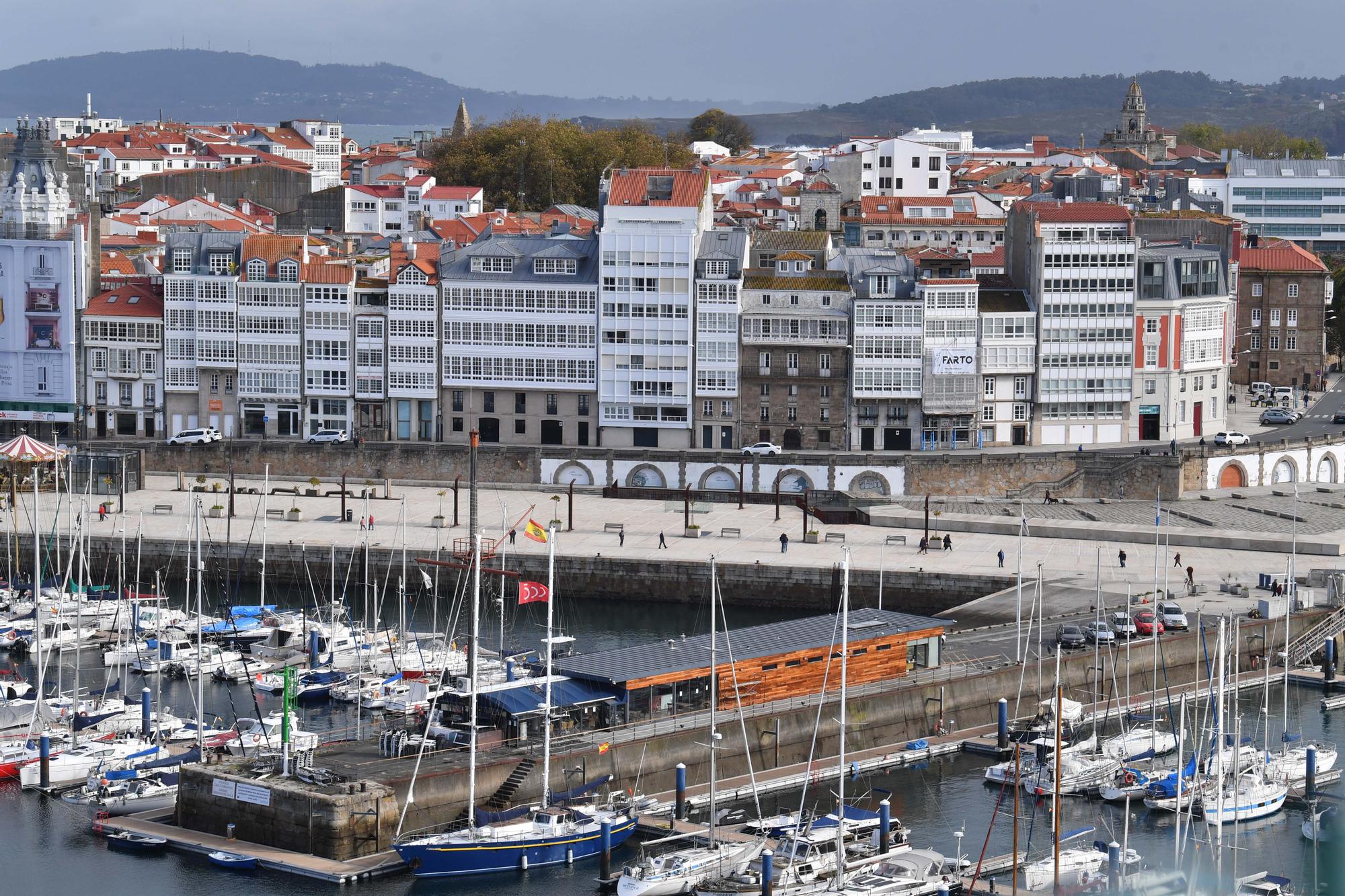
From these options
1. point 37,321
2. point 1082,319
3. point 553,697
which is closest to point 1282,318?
point 1082,319

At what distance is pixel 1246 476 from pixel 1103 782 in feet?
131

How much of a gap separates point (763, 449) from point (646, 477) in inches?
169

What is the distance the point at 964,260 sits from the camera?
96.8 meters

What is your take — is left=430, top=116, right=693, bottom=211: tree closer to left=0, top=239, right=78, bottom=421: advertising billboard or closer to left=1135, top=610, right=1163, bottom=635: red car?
left=0, top=239, right=78, bottom=421: advertising billboard

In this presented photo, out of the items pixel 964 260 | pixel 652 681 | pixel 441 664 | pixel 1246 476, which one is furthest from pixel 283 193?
pixel 652 681

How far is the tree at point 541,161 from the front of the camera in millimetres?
144625

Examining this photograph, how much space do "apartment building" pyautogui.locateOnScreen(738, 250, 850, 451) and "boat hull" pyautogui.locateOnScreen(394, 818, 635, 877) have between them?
44.2 m

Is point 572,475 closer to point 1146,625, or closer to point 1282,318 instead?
point 1146,625

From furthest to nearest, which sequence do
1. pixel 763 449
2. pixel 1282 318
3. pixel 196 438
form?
pixel 1282 318 < pixel 196 438 < pixel 763 449

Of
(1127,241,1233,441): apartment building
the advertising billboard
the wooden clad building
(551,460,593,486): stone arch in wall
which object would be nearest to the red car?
the wooden clad building

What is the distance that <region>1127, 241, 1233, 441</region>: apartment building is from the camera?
9525 cm

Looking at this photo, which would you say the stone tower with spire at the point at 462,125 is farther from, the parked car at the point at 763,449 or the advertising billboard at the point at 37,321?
the parked car at the point at 763,449

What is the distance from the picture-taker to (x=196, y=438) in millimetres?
93938

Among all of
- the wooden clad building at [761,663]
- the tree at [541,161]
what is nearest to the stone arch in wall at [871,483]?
the wooden clad building at [761,663]
